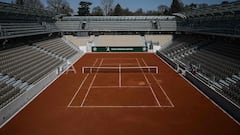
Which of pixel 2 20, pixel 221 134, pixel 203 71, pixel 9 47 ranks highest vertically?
pixel 2 20

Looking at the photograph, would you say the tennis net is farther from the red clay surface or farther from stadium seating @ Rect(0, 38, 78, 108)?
the red clay surface

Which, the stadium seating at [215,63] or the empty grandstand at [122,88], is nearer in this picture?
the empty grandstand at [122,88]

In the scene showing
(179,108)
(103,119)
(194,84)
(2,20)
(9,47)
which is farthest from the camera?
(2,20)

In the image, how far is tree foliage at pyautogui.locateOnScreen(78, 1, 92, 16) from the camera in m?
72.9

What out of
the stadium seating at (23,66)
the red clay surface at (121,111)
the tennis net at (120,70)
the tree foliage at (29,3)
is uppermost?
the tree foliage at (29,3)

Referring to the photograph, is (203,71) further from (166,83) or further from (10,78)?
(10,78)

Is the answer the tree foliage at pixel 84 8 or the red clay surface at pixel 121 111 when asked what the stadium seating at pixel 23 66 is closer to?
the red clay surface at pixel 121 111

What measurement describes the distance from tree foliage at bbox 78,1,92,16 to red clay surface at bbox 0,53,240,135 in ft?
177

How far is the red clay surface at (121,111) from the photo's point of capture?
40.1 feet

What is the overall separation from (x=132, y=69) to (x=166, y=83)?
720cm

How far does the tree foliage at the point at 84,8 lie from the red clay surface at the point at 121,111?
5387cm

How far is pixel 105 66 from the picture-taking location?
30109mm

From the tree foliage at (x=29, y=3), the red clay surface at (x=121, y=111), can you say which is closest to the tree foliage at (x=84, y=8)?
the tree foliage at (x=29, y=3)

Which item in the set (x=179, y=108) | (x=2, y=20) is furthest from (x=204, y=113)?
(x=2, y=20)
